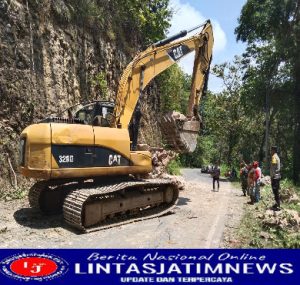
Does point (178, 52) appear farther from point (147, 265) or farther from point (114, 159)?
point (147, 265)

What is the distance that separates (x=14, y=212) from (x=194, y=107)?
263 inches

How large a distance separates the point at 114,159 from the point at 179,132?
3.07 m

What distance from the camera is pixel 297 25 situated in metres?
26.0

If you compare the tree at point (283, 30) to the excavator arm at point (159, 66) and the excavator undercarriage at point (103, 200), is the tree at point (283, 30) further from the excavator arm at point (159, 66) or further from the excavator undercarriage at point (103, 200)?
the excavator undercarriage at point (103, 200)

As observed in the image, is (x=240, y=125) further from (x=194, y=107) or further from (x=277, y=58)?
(x=194, y=107)

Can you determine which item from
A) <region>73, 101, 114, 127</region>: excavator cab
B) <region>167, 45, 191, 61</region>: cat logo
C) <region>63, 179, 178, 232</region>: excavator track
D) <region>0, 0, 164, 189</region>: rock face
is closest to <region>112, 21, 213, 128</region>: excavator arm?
<region>167, 45, 191, 61</region>: cat logo

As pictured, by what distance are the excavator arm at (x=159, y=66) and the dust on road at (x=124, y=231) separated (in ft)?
9.91

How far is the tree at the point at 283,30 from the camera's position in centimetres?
2598

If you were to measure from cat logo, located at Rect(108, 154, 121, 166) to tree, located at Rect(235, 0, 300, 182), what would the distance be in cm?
1726

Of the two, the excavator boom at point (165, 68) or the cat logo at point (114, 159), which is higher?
the excavator boom at point (165, 68)

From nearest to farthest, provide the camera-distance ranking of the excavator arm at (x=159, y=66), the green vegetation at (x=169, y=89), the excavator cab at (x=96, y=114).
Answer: the excavator cab at (x=96, y=114) < the excavator arm at (x=159, y=66) < the green vegetation at (x=169, y=89)

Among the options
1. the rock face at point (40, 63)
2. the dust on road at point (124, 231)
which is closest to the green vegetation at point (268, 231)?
the dust on road at point (124, 231)

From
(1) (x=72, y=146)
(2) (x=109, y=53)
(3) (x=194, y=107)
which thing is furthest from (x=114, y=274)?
(2) (x=109, y=53)

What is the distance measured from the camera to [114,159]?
35.2ft
